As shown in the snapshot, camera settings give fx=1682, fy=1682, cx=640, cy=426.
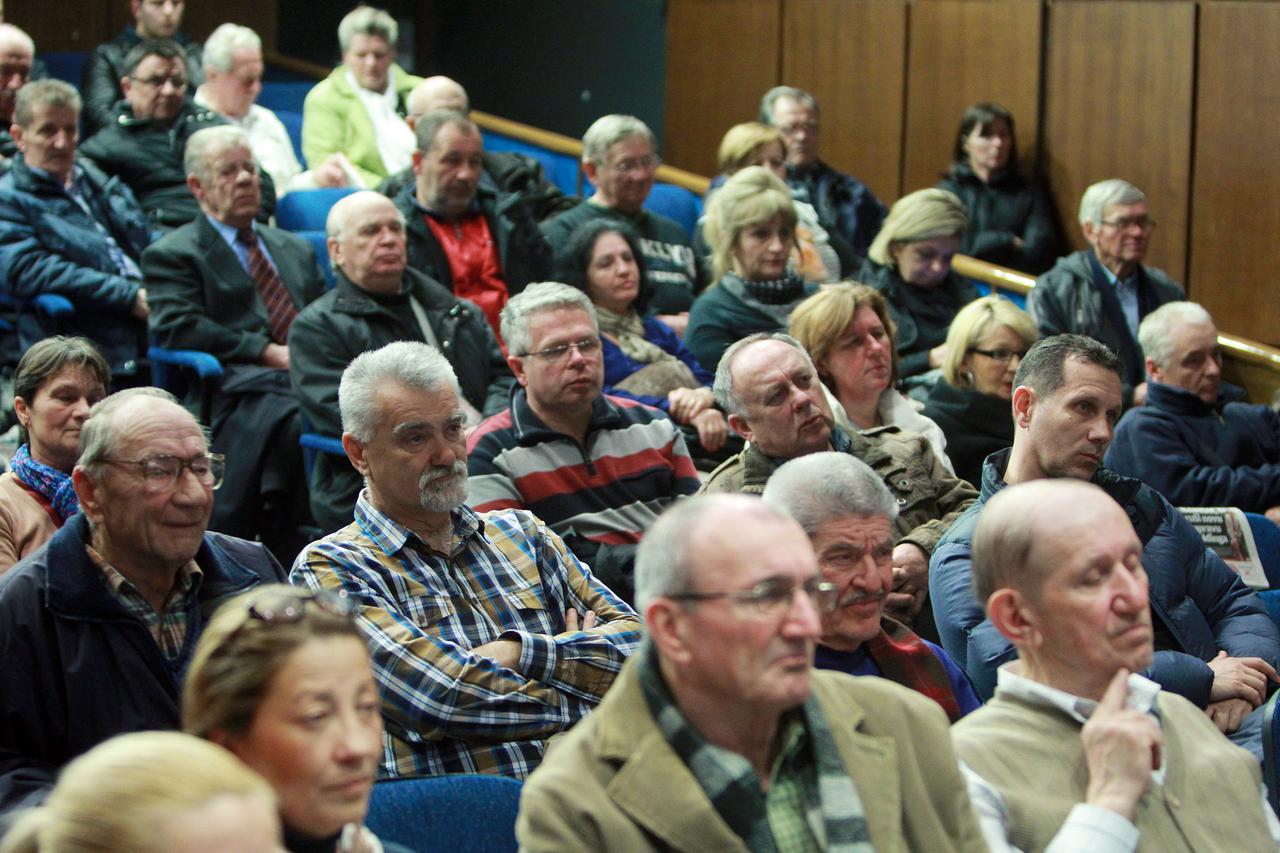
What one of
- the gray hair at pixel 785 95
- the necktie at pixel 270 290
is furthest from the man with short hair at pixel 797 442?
the gray hair at pixel 785 95

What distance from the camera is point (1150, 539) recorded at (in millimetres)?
2828

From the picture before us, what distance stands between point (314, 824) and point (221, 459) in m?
1.04

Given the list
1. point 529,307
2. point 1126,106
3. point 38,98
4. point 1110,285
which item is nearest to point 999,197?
point 1126,106

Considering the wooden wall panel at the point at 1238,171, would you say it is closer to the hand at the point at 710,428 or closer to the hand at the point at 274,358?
the hand at the point at 710,428

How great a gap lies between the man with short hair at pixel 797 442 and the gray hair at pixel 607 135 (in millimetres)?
1871

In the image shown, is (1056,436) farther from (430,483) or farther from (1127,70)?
(1127,70)

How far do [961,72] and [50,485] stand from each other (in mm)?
4599

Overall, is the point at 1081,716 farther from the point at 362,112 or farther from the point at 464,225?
the point at 362,112

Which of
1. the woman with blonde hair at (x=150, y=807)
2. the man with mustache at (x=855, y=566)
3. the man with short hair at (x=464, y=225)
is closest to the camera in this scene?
the woman with blonde hair at (x=150, y=807)

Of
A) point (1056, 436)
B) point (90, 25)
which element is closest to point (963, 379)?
point (1056, 436)

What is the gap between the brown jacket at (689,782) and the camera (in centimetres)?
154

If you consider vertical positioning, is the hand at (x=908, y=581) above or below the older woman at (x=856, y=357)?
below

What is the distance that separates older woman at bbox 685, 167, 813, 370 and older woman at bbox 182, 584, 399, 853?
2.79m

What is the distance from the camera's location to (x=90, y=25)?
7316 millimetres
